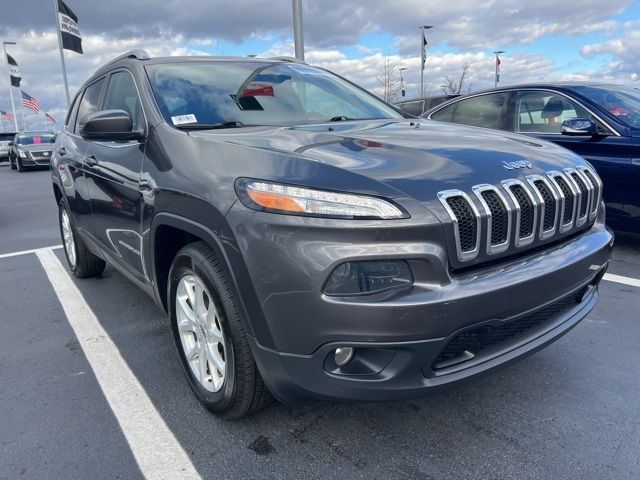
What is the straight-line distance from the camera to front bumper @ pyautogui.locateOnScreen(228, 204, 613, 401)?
5.69 feet

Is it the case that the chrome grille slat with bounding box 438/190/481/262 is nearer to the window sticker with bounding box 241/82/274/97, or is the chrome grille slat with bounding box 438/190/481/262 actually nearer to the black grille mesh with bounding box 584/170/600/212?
the black grille mesh with bounding box 584/170/600/212

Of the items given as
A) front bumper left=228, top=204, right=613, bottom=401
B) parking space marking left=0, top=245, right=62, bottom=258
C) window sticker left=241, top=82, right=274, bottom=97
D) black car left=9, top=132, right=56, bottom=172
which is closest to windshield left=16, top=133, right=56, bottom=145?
black car left=9, top=132, right=56, bottom=172

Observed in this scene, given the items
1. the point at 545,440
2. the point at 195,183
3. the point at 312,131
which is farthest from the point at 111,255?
the point at 545,440

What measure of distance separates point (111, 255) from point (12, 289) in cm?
185

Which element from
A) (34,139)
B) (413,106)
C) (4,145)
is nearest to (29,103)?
(4,145)

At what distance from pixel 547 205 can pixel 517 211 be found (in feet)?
0.86

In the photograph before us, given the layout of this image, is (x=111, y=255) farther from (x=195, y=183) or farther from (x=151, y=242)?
(x=195, y=183)

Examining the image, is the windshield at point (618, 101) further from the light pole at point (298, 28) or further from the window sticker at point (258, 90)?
the light pole at point (298, 28)

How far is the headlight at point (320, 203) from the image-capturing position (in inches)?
70.0

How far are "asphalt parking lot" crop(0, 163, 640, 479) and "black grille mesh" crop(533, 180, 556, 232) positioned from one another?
0.79 metres

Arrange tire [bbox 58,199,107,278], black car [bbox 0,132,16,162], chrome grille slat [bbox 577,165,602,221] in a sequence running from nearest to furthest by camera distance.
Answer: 1. chrome grille slat [bbox 577,165,602,221]
2. tire [bbox 58,199,107,278]
3. black car [bbox 0,132,16,162]

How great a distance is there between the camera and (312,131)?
247 centimetres

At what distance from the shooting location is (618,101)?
504 cm

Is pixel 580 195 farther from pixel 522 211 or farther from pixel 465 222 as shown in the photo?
pixel 465 222
